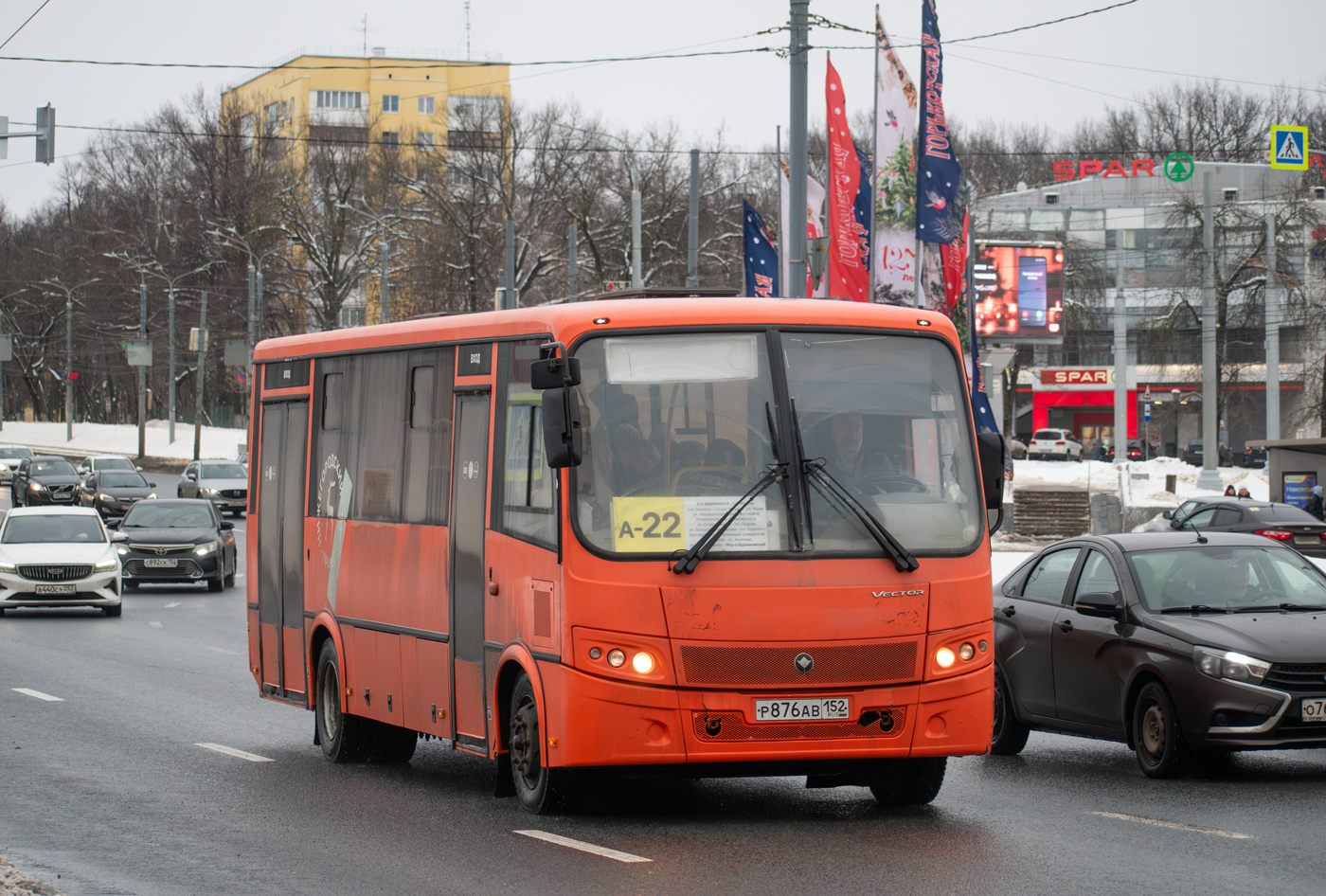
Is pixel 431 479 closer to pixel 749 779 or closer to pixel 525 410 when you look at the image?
pixel 525 410

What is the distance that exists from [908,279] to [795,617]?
2226 cm

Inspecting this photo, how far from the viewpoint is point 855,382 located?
937cm

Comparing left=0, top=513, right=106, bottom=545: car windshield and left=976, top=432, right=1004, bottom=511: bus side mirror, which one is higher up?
left=976, top=432, right=1004, bottom=511: bus side mirror

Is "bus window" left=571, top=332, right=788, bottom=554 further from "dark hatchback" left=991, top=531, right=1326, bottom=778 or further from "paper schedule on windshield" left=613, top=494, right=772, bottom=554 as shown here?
"dark hatchback" left=991, top=531, right=1326, bottom=778

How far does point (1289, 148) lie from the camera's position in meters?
43.0

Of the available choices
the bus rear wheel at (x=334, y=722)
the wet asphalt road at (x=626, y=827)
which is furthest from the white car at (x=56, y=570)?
the bus rear wheel at (x=334, y=722)

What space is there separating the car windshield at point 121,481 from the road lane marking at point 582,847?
4601 cm

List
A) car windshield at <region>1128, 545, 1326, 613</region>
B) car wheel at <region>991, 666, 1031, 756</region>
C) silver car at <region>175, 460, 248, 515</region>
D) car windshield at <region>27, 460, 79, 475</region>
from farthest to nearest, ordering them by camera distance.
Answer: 1. car windshield at <region>27, 460, 79, 475</region>
2. silver car at <region>175, 460, 248, 515</region>
3. car wheel at <region>991, 666, 1031, 756</region>
4. car windshield at <region>1128, 545, 1326, 613</region>

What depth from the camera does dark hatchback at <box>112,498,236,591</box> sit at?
32375 mm

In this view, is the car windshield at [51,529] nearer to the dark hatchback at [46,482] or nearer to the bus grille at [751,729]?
the bus grille at [751,729]

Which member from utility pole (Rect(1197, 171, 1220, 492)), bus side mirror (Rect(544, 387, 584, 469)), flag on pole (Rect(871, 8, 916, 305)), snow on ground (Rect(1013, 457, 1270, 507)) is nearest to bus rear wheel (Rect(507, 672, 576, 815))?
bus side mirror (Rect(544, 387, 584, 469))

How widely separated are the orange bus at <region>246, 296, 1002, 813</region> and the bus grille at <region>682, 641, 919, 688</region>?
0.01 meters

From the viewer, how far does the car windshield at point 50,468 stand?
57.6m

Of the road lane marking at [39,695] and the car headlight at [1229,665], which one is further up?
the car headlight at [1229,665]
